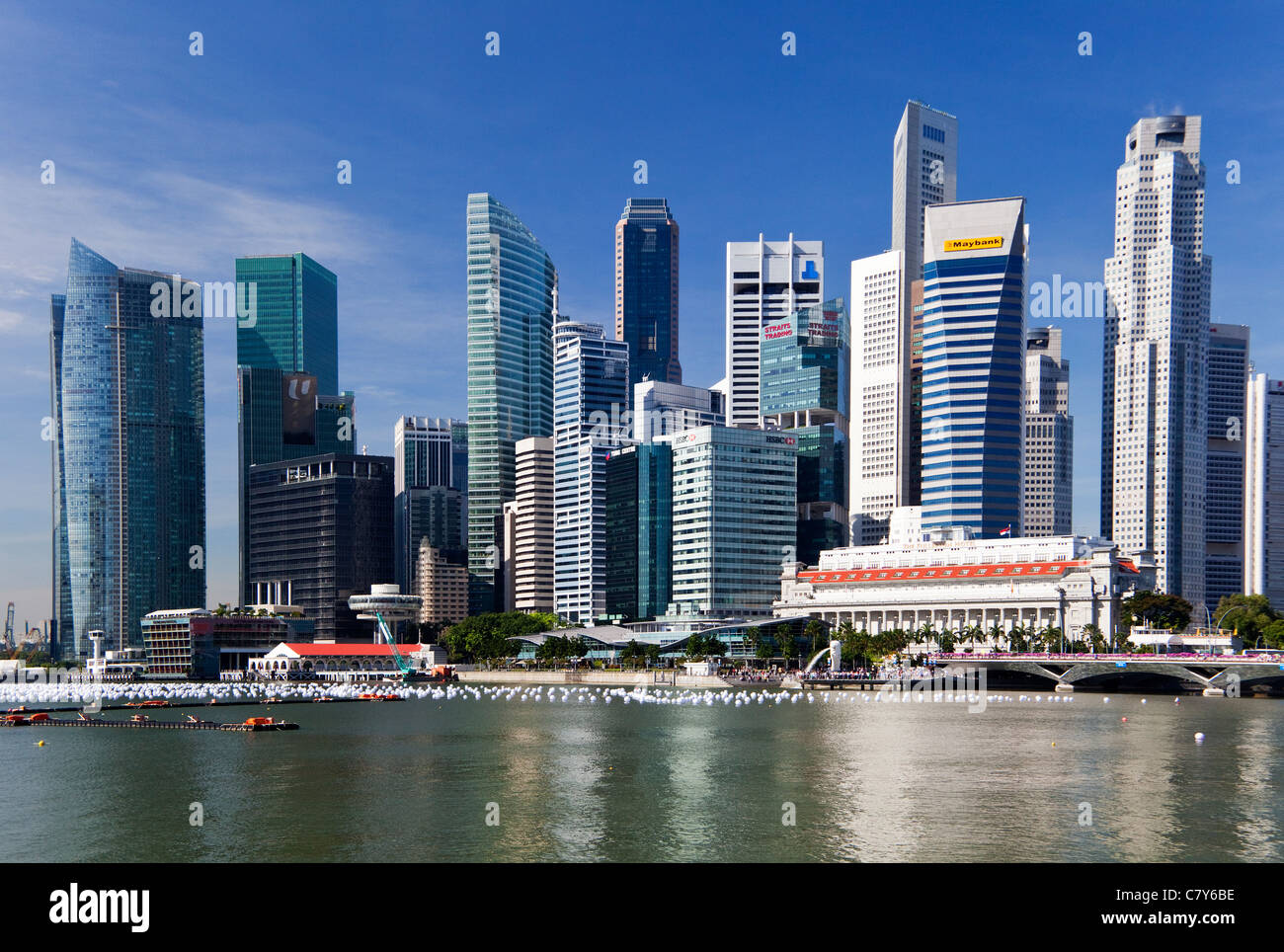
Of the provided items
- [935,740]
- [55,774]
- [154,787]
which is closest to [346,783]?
[154,787]

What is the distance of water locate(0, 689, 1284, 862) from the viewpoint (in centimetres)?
6094

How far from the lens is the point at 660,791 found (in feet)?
263

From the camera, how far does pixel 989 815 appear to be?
68625 mm

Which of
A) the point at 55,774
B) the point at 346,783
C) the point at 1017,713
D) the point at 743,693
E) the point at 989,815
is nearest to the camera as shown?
the point at 989,815

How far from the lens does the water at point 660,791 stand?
6094 centimetres
